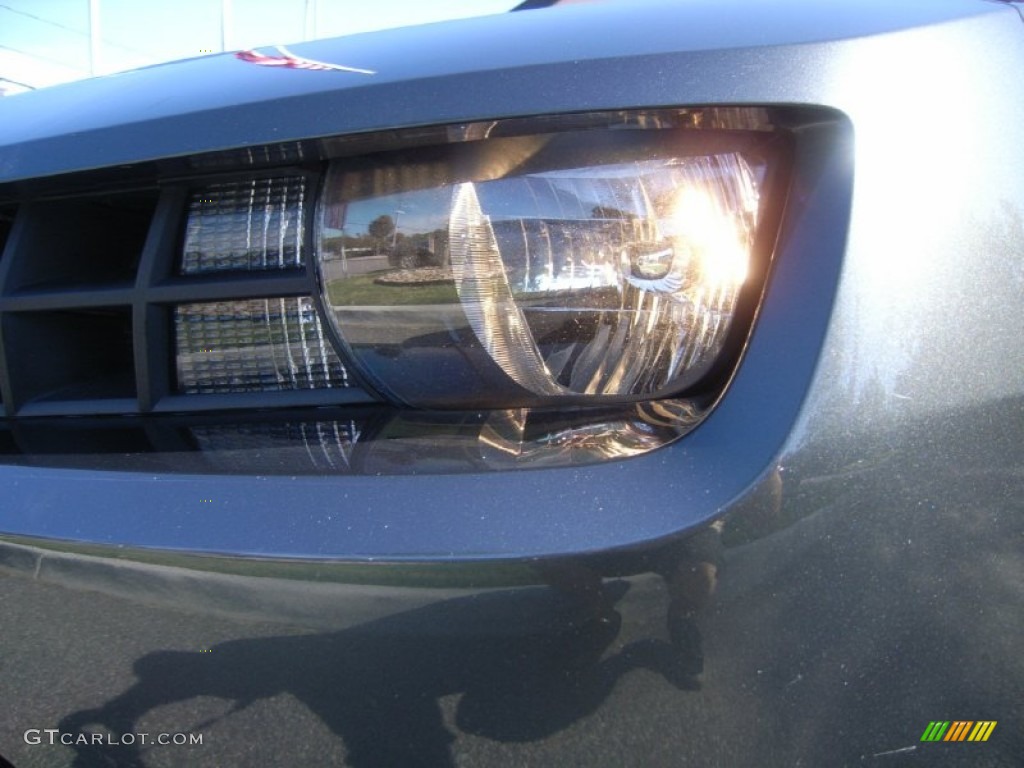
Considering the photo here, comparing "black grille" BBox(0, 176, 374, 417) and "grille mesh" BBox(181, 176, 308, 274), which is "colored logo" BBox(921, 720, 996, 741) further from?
"grille mesh" BBox(181, 176, 308, 274)

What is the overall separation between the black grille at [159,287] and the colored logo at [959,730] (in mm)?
833

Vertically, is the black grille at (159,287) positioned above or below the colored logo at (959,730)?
above

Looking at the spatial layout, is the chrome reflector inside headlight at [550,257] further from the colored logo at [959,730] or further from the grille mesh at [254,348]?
the colored logo at [959,730]

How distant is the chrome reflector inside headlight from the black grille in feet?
0.36

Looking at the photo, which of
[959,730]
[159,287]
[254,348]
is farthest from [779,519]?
[159,287]

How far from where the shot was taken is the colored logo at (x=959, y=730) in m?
1.01

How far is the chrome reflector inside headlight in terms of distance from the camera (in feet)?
3.33

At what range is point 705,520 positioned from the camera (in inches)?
34.9

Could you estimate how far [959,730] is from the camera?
1.03 m

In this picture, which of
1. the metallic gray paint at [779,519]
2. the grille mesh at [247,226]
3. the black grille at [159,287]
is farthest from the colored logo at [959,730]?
the grille mesh at [247,226]

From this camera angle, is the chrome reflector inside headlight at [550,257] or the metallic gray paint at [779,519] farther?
the chrome reflector inside headlight at [550,257]

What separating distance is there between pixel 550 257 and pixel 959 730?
760mm

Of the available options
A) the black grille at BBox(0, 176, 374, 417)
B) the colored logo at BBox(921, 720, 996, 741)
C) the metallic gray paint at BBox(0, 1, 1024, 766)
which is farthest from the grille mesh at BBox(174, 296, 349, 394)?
the colored logo at BBox(921, 720, 996, 741)

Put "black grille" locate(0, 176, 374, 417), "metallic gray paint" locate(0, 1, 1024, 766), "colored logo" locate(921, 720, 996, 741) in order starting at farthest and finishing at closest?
"black grille" locate(0, 176, 374, 417), "colored logo" locate(921, 720, 996, 741), "metallic gray paint" locate(0, 1, 1024, 766)
